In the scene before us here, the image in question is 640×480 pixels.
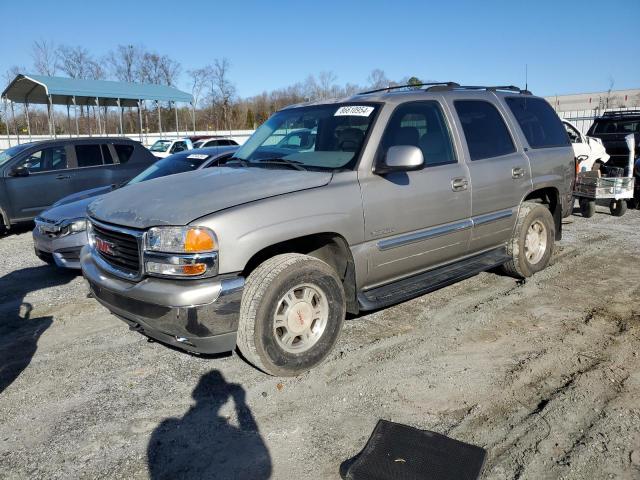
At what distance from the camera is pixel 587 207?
379 inches

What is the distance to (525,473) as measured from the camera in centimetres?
254

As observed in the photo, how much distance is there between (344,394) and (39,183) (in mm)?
8441

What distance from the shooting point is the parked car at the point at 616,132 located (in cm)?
1259

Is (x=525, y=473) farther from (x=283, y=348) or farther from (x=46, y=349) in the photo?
(x=46, y=349)

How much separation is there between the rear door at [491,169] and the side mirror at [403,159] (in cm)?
106

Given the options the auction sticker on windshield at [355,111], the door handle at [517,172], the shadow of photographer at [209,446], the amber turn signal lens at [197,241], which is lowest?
the shadow of photographer at [209,446]

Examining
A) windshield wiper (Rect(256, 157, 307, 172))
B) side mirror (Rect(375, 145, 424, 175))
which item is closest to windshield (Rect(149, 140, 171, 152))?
windshield wiper (Rect(256, 157, 307, 172))

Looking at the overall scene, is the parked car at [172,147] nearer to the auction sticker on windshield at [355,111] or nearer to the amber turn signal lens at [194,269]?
the auction sticker on windshield at [355,111]

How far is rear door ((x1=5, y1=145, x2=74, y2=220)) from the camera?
30.4 ft

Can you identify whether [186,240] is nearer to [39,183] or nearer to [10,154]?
[39,183]

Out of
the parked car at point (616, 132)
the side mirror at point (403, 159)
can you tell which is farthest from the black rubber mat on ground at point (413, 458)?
the parked car at point (616, 132)

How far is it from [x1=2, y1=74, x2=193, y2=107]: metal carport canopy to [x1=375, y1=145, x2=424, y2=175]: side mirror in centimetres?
1987

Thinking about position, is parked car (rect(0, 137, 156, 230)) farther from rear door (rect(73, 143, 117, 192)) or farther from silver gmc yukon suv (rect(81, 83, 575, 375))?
silver gmc yukon suv (rect(81, 83, 575, 375))

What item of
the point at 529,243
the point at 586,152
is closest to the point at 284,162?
the point at 529,243
